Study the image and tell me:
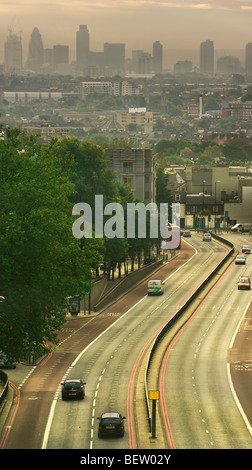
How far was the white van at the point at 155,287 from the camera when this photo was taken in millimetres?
113500

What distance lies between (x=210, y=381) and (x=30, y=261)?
17.5m

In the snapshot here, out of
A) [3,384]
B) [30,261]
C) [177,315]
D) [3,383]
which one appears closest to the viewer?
[30,261]

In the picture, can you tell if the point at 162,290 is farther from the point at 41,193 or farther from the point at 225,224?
the point at 225,224

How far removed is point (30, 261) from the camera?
65062 mm

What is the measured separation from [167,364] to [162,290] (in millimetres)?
33140

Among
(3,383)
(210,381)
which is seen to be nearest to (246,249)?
(210,381)

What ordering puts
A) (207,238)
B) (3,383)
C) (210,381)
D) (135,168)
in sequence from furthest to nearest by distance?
(207,238) → (135,168) → (210,381) → (3,383)

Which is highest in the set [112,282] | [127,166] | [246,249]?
[127,166]

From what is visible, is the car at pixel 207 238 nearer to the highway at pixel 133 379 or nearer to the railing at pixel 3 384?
the highway at pixel 133 379

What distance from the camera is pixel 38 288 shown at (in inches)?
2569

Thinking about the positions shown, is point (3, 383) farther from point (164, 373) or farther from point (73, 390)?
point (164, 373)

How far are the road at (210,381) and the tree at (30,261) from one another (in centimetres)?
894

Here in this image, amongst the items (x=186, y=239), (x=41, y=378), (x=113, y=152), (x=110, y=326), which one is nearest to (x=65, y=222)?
(x=41, y=378)

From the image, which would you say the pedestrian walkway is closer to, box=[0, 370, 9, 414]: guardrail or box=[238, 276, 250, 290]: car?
box=[238, 276, 250, 290]: car
